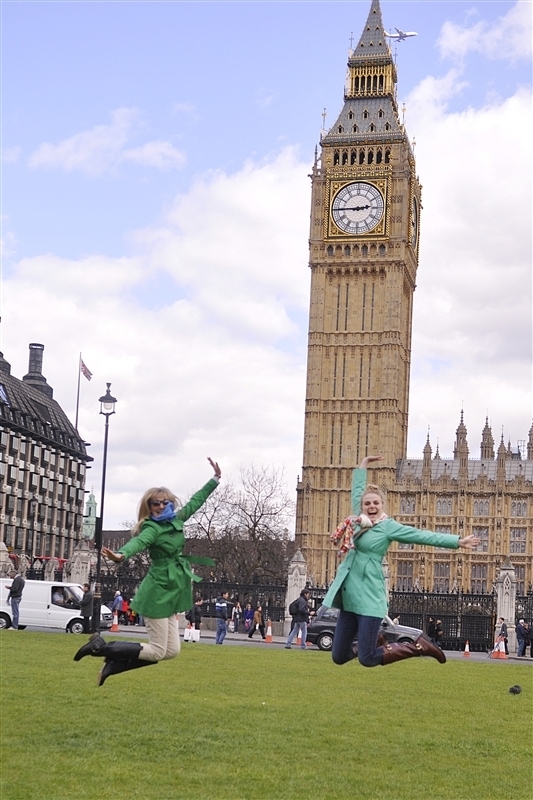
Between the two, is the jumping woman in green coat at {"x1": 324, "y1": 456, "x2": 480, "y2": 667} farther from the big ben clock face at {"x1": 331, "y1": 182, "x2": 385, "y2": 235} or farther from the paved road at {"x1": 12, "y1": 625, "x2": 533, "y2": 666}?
the big ben clock face at {"x1": 331, "y1": 182, "x2": 385, "y2": 235}

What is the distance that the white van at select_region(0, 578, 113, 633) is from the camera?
3944cm

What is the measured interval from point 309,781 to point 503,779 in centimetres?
272

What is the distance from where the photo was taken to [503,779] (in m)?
17.0

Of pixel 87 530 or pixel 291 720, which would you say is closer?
pixel 291 720

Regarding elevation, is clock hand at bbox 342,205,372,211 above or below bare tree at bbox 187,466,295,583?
above

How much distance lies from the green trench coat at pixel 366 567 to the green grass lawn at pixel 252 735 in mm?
6809

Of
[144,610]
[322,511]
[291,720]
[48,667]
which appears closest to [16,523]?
[322,511]

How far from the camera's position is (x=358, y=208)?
103m

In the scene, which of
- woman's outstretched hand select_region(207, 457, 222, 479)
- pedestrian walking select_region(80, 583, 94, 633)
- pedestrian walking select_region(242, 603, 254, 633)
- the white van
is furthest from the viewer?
pedestrian walking select_region(242, 603, 254, 633)

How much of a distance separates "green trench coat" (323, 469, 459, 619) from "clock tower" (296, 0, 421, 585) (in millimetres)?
92169

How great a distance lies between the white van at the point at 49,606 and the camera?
39438 mm

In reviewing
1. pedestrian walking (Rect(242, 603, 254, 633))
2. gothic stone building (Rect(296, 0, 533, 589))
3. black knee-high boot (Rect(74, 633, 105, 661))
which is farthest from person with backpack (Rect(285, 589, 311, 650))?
gothic stone building (Rect(296, 0, 533, 589))

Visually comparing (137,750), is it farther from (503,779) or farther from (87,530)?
(87,530)

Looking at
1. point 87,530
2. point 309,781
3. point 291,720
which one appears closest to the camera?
point 309,781
